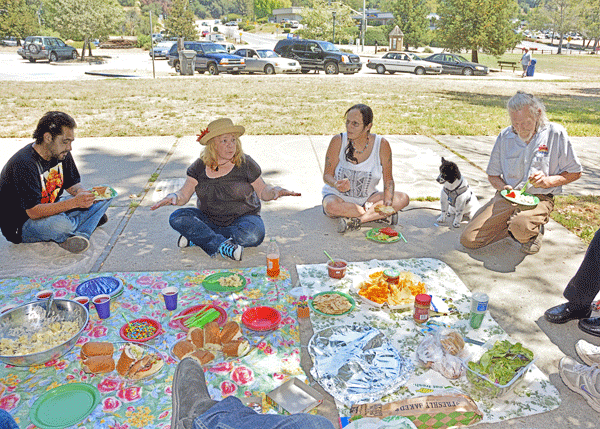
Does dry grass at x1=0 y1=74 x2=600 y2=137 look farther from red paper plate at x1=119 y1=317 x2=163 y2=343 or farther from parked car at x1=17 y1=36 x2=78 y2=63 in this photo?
parked car at x1=17 y1=36 x2=78 y2=63

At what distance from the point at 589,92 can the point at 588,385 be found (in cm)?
2019

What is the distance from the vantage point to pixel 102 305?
3391 millimetres

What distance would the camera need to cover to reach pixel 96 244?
197 inches

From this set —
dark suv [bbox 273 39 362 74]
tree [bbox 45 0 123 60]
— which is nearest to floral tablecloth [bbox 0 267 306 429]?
dark suv [bbox 273 39 362 74]

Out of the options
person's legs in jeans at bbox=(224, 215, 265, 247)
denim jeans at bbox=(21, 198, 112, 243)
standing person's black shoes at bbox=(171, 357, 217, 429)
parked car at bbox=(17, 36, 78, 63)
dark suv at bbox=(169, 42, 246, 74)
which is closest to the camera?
standing person's black shoes at bbox=(171, 357, 217, 429)

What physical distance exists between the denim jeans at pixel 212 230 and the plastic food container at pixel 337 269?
988mm

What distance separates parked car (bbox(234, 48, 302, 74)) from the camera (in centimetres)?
2467

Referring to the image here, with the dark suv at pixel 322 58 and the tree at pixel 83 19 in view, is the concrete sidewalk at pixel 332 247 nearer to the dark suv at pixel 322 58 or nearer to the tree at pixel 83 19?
the dark suv at pixel 322 58

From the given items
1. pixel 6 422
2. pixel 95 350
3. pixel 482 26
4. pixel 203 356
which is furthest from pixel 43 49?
pixel 6 422

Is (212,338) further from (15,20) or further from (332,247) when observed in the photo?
(15,20)

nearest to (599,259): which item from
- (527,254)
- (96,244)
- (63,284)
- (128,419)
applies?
(527,254)

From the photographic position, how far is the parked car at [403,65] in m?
27.5

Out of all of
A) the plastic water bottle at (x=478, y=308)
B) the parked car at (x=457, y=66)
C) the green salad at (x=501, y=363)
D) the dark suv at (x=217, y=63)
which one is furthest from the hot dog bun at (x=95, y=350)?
the parked car at (x=457, y=66)

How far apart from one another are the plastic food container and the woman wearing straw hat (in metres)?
0.93
